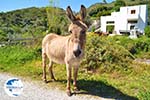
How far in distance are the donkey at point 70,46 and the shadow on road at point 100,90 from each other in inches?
15.8

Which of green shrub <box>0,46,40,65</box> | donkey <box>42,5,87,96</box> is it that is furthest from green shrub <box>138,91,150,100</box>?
green shrub <box>0,46,40,65</box>

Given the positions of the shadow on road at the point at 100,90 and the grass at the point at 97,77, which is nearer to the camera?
the shadow on road at the point at 100,90

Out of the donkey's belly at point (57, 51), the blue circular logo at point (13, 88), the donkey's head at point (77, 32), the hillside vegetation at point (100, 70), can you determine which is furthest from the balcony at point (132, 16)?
the donkey's head at point (77, 32)

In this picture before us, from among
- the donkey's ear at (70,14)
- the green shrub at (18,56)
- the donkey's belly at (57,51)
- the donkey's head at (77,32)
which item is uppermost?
the donkey's ear at (70,14)

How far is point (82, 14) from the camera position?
6.08 m

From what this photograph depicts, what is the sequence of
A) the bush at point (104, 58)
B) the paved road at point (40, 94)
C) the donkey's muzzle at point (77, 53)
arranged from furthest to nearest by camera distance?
1. the bush at point (104, 58)
2. the paved road at point (40, 94)
3. the donkey's muzzle at point (77, 53)

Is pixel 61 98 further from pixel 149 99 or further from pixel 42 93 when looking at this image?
pixel 149 99

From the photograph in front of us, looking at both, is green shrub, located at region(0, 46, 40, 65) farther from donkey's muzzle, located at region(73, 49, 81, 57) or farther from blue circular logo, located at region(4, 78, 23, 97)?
donkey's muzzle, located at region(73, 49, 81, 57)

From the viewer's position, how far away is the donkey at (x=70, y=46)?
5.77 metres

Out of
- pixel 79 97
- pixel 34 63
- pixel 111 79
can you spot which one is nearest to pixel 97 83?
pixel 111 79

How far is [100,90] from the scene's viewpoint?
6801mm

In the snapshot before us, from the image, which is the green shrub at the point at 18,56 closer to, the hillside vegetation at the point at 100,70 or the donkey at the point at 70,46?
the hillside vegetation at the point at 100,70

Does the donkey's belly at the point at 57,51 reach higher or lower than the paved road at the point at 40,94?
higher

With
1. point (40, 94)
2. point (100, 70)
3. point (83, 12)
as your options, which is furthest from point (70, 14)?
point (100, 70)
